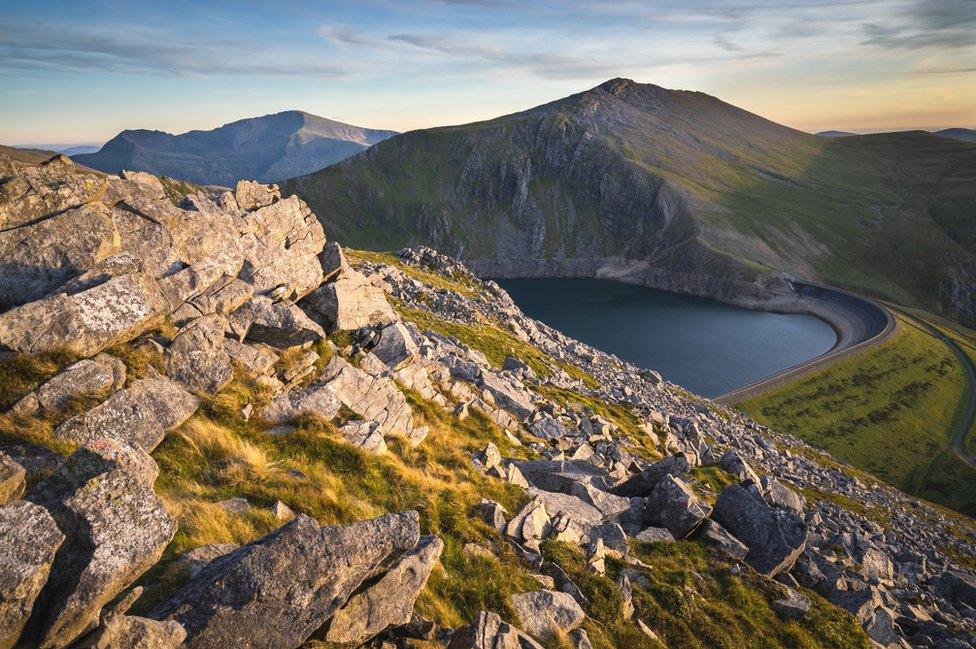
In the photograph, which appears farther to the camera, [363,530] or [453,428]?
[453,428]

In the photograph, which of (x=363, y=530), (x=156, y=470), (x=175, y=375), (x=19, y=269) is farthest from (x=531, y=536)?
(x=19, y=269)

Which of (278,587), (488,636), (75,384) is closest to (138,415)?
(75,384)

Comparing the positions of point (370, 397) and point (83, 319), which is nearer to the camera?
point (83, 319)

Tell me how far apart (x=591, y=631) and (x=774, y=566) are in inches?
526

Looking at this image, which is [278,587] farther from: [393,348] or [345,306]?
[345,306]

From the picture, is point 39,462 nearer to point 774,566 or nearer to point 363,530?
point 363,530

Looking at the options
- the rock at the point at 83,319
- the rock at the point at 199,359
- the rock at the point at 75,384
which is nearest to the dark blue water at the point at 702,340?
the rock at the point at 199,359

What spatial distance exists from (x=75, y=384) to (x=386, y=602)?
11695 millimetres

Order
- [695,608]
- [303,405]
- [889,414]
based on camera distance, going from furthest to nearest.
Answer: [889,414] → [303,405] → [695,608]

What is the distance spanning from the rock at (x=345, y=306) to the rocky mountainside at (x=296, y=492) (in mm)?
193

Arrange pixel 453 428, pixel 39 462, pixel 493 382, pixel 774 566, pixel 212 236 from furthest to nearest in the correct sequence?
pixel 493 382 < pixel 453 428 < pixel 212 236 < pixel 774 566 < pixel 39 462

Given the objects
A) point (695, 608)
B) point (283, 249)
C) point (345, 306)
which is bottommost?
point (695, 608)

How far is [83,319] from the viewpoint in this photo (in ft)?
54.4

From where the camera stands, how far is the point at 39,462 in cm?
1234
